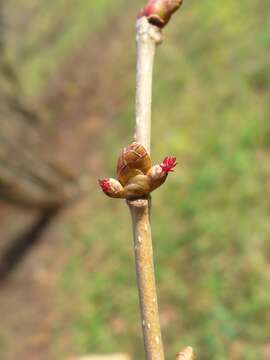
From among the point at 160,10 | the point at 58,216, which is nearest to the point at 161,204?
the point at 58,216

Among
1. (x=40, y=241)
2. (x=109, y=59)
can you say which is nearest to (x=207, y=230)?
(x=40, y=241)

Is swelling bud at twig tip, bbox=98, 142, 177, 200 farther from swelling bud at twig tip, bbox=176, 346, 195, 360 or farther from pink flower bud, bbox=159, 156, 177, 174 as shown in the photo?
swelling bud at twig tip, bbox=176, 346, 195, 360

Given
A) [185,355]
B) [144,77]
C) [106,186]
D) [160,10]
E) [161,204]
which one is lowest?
[185,355]

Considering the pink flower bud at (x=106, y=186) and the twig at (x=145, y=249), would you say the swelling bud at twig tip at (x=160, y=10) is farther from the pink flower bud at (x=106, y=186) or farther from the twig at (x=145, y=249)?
the pink flower bud at (x=106, y=186)

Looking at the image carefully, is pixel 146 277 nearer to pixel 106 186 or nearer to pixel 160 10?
pixel 106 186

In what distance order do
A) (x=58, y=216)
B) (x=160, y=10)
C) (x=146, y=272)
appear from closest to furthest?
(x=146, y=272) → (x=160, y=10) → (x=58, y=216)

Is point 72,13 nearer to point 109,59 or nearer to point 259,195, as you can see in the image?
point 109,59
